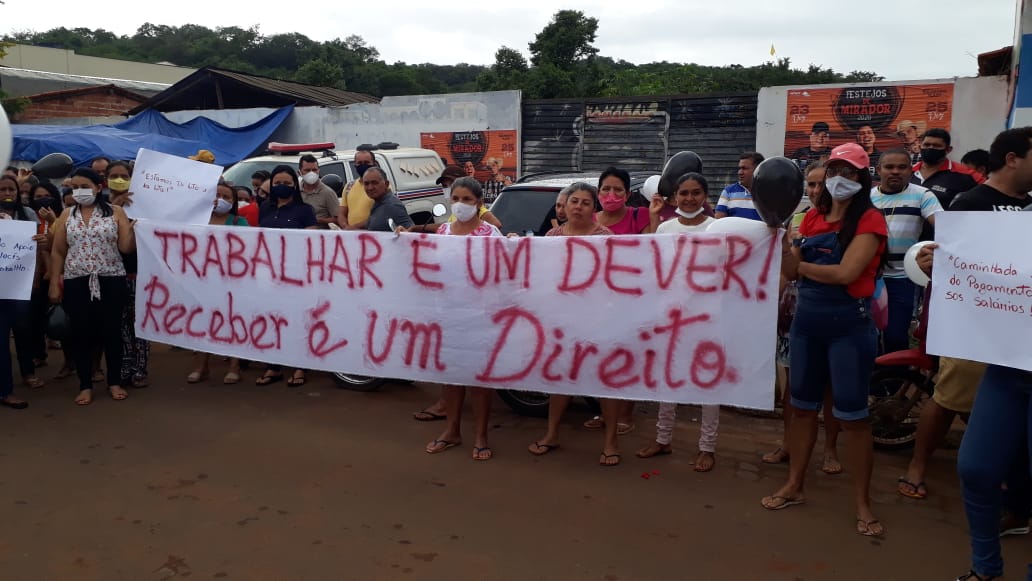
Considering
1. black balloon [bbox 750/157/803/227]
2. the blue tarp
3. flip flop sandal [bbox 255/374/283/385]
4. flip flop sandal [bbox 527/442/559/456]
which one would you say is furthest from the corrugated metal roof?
black balloon [bbox 750/157/803/227]

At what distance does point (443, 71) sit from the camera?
7062 cm

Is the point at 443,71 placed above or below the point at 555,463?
above

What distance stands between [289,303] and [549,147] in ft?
35.3

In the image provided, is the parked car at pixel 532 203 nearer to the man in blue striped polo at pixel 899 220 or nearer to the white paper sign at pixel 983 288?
the man in blue striped polo at pixel 899 220

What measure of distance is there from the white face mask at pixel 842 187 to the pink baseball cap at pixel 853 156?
80 millimetres

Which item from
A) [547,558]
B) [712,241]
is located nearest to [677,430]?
[712,241]

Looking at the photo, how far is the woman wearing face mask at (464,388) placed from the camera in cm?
481

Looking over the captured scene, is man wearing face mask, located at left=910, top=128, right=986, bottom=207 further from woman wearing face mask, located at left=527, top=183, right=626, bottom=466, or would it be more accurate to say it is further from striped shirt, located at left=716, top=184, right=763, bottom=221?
woman wearing face mask, located at left=527, top=183, right=626, bottom=466

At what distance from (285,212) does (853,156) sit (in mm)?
4419

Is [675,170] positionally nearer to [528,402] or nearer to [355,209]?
[528,402]

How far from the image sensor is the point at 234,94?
2122 cm

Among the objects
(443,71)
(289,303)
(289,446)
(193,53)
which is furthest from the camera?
(443,71)

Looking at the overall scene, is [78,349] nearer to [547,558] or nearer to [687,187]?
[547,558]

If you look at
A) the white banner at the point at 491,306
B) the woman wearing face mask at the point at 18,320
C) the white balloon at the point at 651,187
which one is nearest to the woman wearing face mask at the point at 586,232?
the white banner at the point at 491,306
